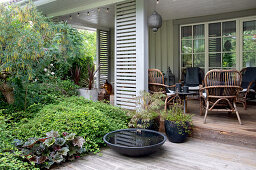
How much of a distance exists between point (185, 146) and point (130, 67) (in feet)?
6.95

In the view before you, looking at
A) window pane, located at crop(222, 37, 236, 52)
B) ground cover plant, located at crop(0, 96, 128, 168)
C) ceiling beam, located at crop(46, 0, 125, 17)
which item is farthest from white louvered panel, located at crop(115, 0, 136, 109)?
window pane, located at crop(222, 37, 236, 52)

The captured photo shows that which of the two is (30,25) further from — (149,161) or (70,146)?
(149,161)

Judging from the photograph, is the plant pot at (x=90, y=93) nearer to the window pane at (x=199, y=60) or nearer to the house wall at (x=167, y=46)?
the house wall at (x=167, y=46)

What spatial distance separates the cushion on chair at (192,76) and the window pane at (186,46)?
0.83 metres

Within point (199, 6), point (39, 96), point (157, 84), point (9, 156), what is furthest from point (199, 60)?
point (9, 156)

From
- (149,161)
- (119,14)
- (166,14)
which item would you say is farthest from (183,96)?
(166,14)

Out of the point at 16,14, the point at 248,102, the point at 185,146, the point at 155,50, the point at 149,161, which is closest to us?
the point at 149,161

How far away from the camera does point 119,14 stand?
17.3 ft

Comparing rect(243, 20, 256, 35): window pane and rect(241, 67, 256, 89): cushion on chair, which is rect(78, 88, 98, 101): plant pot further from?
rect(243, 20, 256, 35): window pane

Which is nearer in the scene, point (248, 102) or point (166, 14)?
point (248, 102)

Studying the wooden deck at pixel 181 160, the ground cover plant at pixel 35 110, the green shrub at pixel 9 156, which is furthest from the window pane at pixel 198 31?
the green shrub at pixel 9 156

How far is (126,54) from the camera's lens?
5.26m

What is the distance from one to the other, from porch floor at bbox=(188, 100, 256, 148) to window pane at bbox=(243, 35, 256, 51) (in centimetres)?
240

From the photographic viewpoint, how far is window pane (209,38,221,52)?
6719 mm
